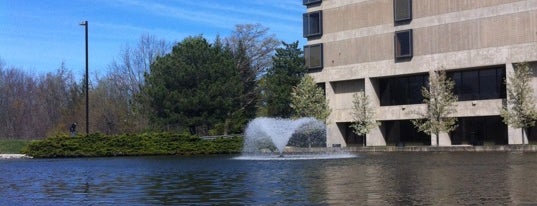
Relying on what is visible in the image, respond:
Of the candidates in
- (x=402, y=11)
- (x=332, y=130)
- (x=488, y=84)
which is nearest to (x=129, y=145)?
(x=402, y=11)

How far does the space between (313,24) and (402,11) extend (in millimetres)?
10156

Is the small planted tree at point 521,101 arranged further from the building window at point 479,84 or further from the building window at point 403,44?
the building window at point 403,44

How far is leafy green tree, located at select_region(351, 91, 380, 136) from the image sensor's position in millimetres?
59375

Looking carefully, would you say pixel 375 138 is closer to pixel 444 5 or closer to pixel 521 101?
pixel 444 5

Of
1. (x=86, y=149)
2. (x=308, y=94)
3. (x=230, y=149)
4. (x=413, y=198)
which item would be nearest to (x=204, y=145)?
(x=230, y=149)

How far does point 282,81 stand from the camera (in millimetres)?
67875

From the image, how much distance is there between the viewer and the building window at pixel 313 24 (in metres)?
64.5

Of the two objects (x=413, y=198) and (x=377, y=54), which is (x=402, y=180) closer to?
(x=413, y=198)

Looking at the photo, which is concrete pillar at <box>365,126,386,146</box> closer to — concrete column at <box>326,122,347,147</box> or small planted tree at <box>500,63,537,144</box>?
concrete column at <box>326,122,347,147</box>

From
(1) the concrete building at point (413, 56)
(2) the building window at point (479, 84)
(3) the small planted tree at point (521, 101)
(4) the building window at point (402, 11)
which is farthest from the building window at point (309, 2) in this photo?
(3) the small planted tree at point (521, 101)

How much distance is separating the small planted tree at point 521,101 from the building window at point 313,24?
2005 centimetres

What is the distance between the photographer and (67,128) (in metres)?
71.4

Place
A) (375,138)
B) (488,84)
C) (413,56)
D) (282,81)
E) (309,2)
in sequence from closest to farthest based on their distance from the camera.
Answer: (488,84) < (413,56) < (375,138) < (309,2) < (282,81)

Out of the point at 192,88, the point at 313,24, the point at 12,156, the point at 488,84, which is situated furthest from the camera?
the point at 313,24
